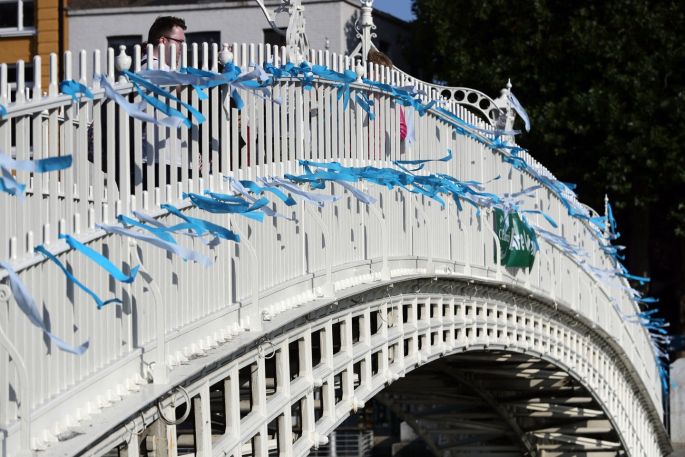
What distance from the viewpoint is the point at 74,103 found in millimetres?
9000

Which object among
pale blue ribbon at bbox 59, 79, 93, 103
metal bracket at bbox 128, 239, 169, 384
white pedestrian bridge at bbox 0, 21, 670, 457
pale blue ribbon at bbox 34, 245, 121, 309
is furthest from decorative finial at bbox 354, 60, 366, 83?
pale blue ribbon at bbox 34, 245, 121, 309

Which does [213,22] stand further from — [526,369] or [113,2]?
[526,369]

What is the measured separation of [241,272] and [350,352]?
2.88 meters

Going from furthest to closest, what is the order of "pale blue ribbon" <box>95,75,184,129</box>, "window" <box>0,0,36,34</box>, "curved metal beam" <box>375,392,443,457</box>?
1. "window" <box>0,0,36,34</box>
2. "curved metal beam" <box>375,392,443,457</box>
3. "pale blue ribbon" <box>95,75,184,129</box>

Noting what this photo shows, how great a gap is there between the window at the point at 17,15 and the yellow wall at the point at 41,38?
14.7 inches

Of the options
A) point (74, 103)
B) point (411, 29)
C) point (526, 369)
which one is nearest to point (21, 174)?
point (74, 103)

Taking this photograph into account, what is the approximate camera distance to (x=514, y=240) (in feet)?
A: 70.2

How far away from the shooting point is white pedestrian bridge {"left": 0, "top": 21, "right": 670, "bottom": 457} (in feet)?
27.6

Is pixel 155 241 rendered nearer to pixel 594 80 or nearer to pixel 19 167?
pixel 19 167

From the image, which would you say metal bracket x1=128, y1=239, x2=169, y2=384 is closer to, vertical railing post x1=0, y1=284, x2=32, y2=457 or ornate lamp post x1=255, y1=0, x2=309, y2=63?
vertical railing post x1=0, y1=284, x2=32, y2=457

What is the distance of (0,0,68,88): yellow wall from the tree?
904cm

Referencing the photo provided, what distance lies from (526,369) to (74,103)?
832 inches

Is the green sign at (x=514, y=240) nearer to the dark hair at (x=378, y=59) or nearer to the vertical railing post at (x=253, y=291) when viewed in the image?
the dark hair at (x=378, y=59)

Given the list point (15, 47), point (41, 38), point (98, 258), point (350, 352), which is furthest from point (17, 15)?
point (98, 258)
